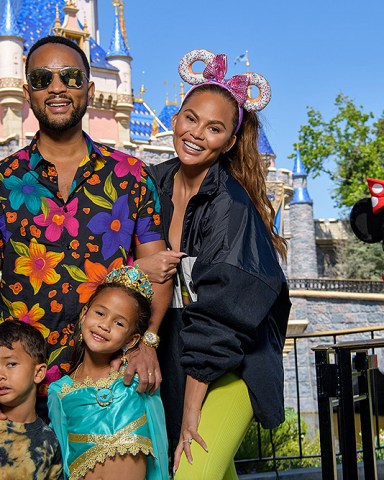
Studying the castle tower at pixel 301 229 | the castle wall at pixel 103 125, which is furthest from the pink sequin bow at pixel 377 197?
the castle tower at pixel 301 229

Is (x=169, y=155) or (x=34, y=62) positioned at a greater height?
(x=169, y=155)

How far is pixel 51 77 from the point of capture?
2830mm

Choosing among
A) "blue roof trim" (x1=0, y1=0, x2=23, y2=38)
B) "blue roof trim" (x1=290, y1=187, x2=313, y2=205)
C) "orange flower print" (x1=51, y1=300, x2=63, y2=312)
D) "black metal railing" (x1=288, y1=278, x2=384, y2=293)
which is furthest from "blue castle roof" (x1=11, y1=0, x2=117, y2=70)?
"orange flower print" (x1=51, y1=300, x2=63, y2=312)

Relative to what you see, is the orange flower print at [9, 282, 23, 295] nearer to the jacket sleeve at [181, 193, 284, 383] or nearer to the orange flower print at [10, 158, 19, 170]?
the orange flower print at [10, 158, 19, 170]

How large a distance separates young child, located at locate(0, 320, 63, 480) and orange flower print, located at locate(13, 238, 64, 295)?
186 millimetres

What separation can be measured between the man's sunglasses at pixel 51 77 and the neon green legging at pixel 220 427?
1208 mm

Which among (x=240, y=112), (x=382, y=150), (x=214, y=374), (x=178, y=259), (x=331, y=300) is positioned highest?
(x=382, y=150)

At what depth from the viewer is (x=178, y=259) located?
9.02 feet

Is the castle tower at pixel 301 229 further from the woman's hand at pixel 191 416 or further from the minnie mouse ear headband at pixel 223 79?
the woman's hand at pixel 191 416

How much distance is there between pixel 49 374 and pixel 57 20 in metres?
20.8

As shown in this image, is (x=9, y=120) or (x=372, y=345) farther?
(x=9, y=120)

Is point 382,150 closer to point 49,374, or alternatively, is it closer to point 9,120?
point 9,120

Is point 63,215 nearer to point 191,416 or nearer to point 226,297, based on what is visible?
point 226,297

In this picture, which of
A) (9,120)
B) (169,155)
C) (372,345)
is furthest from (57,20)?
(372,345)
